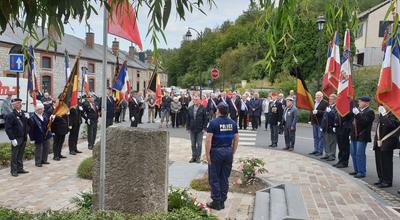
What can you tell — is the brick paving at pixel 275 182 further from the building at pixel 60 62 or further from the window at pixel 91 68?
the window at pixel 91 68

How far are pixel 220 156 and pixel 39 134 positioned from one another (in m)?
5.71

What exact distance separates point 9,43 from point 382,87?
1388 inches

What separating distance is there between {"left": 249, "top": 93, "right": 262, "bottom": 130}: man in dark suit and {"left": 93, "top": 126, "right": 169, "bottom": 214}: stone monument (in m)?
15.4

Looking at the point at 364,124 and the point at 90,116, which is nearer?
the point at 364,124

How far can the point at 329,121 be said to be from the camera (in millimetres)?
12211

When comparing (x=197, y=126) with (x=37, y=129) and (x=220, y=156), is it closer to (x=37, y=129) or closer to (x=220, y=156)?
(x=37, y=129)

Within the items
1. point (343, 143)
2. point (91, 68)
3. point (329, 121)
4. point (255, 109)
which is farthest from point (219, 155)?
point (91, 68)

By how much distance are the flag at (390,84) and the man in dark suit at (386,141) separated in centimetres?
194

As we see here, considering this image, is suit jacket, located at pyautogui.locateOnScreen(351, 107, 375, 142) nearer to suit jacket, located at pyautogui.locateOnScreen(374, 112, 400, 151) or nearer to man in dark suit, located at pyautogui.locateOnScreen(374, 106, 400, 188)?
man in dark suit, located at pyautogui.locateOnScreen(374, 106, 400, 188)

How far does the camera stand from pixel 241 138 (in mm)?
18062

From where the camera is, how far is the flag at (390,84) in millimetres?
6969

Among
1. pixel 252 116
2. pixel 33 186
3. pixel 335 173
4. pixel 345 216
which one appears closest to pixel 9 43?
pixel 252 116

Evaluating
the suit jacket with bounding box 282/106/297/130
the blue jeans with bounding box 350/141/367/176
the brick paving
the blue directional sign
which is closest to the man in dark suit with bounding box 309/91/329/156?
the suit jacket with bounding box 282/106/297/130

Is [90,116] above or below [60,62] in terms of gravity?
below
